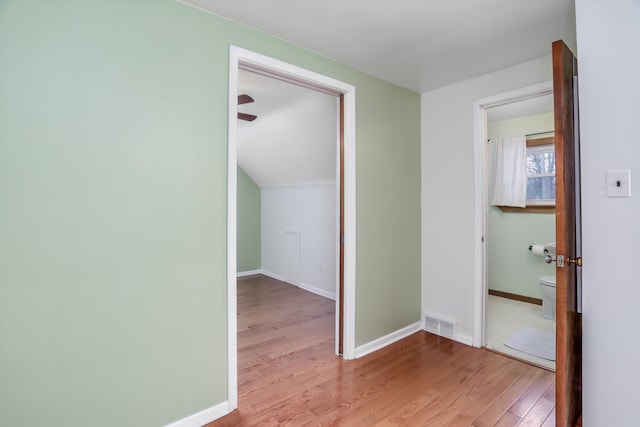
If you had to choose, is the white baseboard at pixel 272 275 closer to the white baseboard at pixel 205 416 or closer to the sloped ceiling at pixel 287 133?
the sloped ceiling at pixel 287 133

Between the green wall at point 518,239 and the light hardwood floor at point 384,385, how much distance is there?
1927 millimetres

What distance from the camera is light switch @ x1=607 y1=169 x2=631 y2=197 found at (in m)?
1.42

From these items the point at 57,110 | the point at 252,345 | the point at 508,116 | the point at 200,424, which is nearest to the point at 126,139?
the point at 57,110

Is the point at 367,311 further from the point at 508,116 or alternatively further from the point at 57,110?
the point at 508,116

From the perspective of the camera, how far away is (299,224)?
489cm

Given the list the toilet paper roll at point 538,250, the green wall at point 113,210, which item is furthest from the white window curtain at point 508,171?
the green wall at point 113,210

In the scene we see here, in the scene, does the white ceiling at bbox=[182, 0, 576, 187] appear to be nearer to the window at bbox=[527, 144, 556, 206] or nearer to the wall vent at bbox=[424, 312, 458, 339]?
the window at bbox=[527, 144, 556, 206]

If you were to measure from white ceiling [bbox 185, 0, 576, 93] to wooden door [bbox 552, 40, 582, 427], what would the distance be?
420mm

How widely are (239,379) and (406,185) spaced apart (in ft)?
7.27

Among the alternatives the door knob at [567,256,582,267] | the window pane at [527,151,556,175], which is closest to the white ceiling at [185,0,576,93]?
the door knob at [567,256,582,267]

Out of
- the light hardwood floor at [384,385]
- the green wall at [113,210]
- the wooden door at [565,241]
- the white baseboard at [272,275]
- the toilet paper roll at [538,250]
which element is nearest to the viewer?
the green wall at [113,210]

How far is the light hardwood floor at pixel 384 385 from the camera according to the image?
6.18ft

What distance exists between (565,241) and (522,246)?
3034 millimetres

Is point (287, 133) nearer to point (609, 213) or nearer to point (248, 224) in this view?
point (248, 224)
